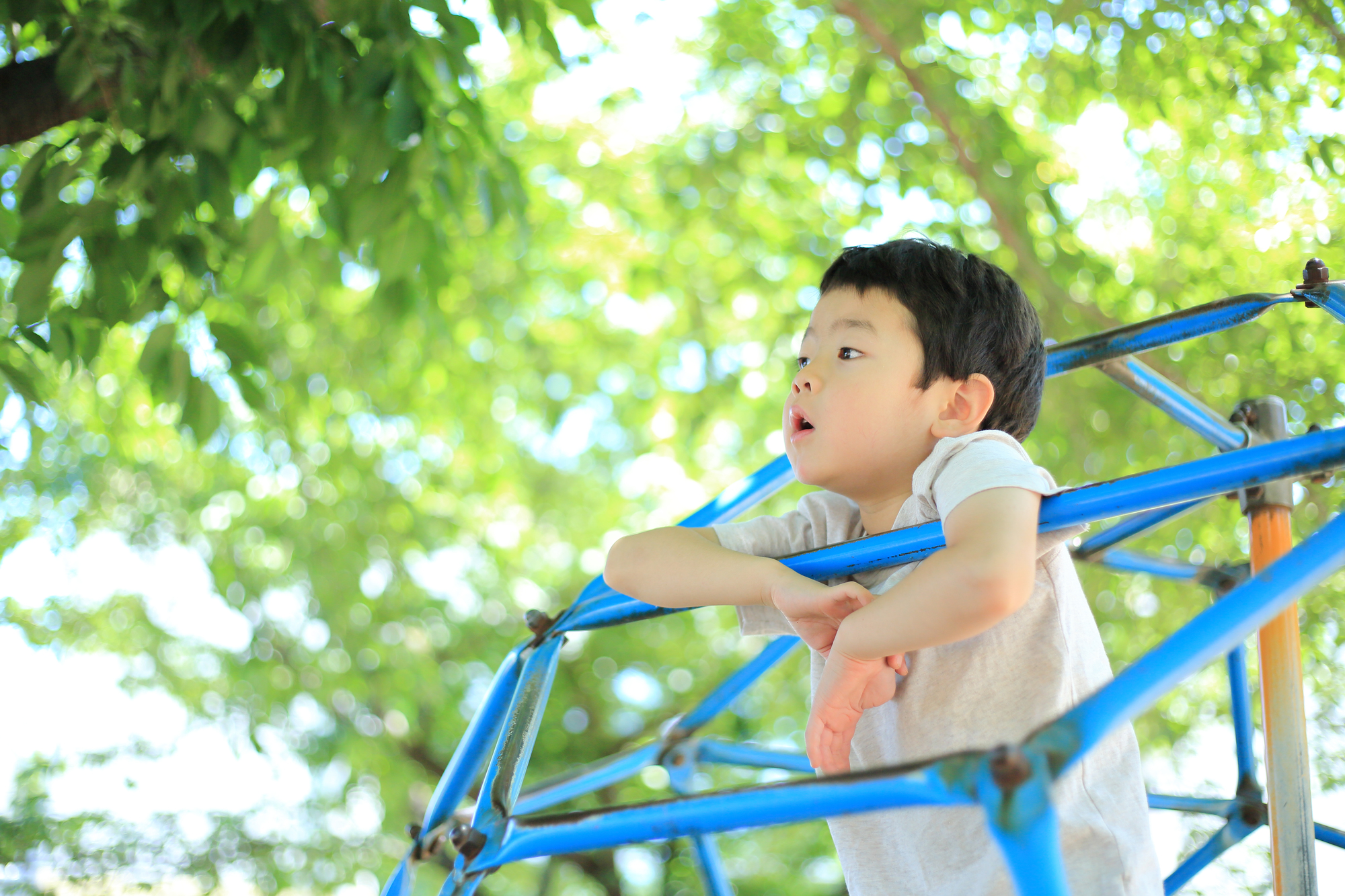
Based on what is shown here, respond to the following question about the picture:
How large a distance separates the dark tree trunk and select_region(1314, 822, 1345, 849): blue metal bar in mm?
1482

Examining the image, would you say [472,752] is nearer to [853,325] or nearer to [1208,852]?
[853,325]

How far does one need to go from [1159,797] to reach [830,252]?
51.9 inches

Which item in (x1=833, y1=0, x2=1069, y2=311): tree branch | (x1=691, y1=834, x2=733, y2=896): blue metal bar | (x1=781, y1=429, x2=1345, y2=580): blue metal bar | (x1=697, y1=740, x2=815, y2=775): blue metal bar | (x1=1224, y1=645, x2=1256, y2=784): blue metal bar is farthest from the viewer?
(x1=833, y1=0, x2=1069, y2=311): tree branch

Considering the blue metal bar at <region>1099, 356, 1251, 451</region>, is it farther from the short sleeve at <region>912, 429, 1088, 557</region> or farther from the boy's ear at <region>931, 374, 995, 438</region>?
the short sleeve at <region>912, 429, 1088, 557</region>

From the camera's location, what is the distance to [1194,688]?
1.82 m

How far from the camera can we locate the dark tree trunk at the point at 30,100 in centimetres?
118

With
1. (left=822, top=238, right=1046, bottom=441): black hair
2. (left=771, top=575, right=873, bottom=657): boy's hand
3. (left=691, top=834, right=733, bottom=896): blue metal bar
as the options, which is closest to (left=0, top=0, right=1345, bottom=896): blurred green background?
(left=771, top=575, right=873, bottom=657): boy's hand

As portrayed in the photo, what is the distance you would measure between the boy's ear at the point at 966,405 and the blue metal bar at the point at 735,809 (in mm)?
376

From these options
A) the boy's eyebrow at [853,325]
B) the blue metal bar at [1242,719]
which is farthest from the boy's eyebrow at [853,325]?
the blue metal bar at [1242,719]

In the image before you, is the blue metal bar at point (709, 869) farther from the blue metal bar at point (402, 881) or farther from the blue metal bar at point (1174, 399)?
the blue metal bar at point (1174, 399)

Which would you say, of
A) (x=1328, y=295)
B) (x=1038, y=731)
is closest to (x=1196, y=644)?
(x=1038, y=731)

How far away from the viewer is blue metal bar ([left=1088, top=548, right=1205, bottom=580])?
1088 mm

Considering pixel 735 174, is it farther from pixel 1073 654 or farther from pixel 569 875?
pixel 569 875

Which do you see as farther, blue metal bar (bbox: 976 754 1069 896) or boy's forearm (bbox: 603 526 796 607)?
boy's forearm (bbox: 603 526 796 607)
